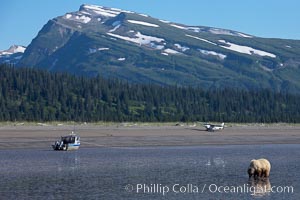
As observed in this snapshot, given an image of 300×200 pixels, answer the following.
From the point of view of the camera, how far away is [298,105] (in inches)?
6550

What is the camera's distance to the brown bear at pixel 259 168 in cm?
4241

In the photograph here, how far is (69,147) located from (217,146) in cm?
1602

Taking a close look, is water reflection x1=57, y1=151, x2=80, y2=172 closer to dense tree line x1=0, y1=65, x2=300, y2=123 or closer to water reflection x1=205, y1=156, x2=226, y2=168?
water reflection x1=205, y1=156, x2=226, y2=168

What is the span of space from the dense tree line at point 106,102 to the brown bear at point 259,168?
68.1 metres

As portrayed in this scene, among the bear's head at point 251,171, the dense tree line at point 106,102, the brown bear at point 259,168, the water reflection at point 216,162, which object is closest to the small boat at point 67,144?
the water reflection at point 216,162

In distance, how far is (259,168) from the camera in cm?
4238

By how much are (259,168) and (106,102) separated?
91.1 metres

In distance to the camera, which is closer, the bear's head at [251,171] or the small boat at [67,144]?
the bear's head at [251,171]

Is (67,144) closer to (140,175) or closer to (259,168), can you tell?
(140,175)

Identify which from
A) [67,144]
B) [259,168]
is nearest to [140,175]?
[259,168]

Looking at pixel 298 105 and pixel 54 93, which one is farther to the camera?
pixel 298 105

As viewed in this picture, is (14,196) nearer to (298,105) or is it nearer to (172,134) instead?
(172,134)

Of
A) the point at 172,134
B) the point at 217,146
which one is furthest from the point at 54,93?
the point at 217,146

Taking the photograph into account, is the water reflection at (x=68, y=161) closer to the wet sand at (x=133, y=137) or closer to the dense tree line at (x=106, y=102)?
the wet sand at (x=133, y=137)
